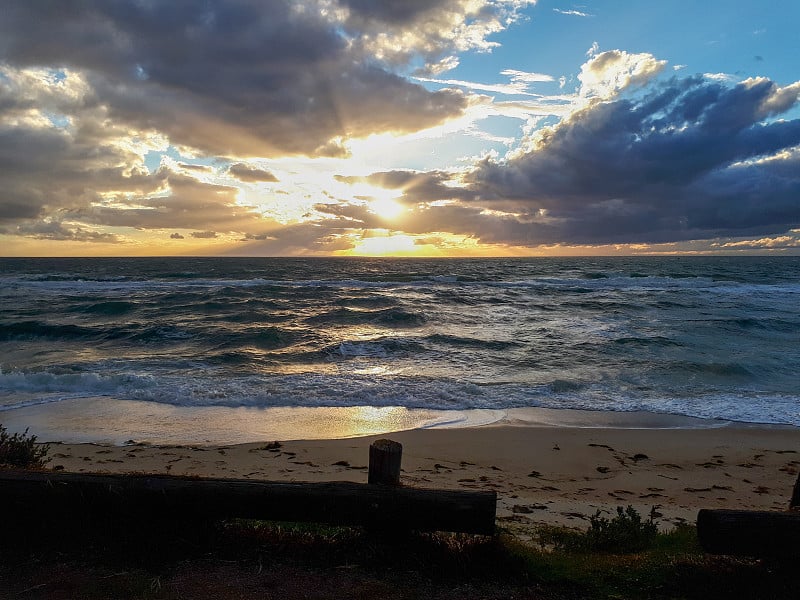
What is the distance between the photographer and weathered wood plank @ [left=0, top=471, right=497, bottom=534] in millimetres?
3793

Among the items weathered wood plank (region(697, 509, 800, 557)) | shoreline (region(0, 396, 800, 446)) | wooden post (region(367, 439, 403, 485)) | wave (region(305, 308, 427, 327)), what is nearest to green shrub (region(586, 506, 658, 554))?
weathered wood plank (region(697, 509, 800, 557))

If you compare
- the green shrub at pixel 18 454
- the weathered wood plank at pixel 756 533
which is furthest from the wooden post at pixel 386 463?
the green shrub at pixel 18 454

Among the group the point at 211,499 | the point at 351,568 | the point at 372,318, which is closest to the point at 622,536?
the point at 351,568

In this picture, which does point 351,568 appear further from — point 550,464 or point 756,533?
point 550,464

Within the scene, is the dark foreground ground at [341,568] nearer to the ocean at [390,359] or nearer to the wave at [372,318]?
the ocean at [390,359]

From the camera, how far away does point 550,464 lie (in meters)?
7.48

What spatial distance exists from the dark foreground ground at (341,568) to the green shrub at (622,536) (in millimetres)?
92

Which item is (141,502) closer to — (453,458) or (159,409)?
(453,458)

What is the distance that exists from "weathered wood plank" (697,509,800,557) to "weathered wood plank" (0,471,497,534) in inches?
65.0

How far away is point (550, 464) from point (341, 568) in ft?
15.7

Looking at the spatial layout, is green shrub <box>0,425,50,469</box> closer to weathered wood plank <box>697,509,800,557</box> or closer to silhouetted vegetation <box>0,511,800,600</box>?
silhouetted vegetation <box>0,511,800,600</box>

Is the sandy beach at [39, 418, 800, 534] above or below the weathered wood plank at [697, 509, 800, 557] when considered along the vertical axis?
below

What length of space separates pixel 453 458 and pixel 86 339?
16781 mm

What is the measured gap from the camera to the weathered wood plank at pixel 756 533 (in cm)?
350
